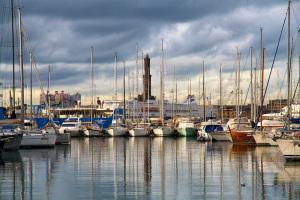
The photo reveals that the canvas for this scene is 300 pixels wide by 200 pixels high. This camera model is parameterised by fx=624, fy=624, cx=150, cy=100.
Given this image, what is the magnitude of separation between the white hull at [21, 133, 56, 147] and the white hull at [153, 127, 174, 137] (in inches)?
1513

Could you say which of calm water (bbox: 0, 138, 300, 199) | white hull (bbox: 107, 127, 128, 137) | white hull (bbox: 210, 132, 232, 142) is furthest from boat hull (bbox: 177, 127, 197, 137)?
calm water (bbox: 0, 138, 300, 199)

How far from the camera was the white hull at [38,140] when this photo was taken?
6041cm

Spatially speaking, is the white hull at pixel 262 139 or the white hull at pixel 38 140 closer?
the white hull at pixel 38 140

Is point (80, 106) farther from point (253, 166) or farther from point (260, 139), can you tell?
point (253, 166)

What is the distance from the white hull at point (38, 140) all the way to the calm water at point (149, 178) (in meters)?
11.6

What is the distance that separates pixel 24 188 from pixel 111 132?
71213 millimetres

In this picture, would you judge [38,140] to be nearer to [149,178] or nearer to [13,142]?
[13,142]

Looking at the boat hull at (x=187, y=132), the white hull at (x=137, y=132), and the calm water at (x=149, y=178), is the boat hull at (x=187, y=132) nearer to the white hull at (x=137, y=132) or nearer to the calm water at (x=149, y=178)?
the white hull at (x=137, y=132)

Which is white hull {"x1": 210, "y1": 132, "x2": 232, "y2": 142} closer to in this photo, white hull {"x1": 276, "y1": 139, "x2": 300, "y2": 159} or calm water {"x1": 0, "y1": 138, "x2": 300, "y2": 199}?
calm water {"x1": 0, "y1": 138, "x2": 300, "y2": 199}

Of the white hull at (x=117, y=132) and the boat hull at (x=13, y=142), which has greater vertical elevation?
the boat hull at (x=13, y=142)

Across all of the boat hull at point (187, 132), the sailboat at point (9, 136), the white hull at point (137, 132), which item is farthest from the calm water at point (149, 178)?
the white hull at point (137, 132)

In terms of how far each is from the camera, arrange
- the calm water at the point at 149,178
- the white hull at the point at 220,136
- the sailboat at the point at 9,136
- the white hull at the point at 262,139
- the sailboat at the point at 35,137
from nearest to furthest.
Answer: the calm water at the point at 149,178, the sailboat at the point at 9,136, the sailboat at the point at 35,137, the white hull at the point at 262,139, the white hull at the point at 220,136

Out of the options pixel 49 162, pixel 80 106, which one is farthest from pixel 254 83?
pixel 80 106

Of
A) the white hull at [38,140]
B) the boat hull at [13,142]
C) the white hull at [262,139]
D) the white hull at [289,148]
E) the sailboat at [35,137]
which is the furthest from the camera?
the white hull at [262,139]
